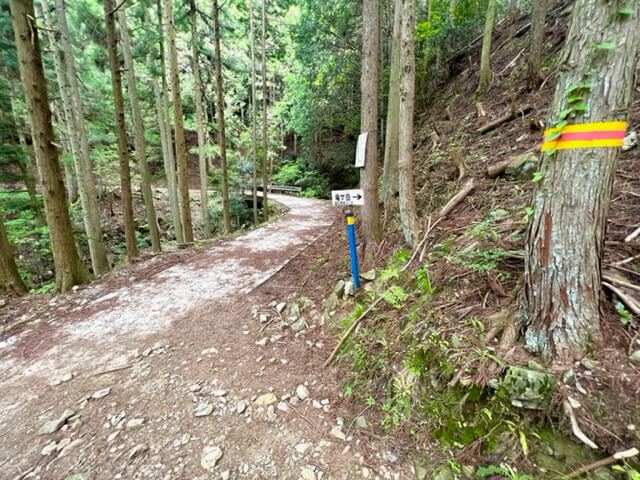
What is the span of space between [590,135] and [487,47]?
7.61 meters

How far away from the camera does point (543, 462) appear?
1439 mm

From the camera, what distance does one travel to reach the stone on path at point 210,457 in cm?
188

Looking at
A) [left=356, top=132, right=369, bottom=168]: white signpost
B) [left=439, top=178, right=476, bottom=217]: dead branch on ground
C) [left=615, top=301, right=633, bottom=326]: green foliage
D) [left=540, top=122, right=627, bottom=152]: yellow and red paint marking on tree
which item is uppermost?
[left=356, top=132, right=369, bottom=168]: white signpost

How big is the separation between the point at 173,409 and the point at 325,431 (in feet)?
4.25

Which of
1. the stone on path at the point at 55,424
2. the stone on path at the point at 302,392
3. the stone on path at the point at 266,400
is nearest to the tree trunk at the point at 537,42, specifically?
the stone on path at the point at 302,392

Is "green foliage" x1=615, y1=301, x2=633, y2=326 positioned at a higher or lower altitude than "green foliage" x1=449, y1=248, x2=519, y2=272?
lower

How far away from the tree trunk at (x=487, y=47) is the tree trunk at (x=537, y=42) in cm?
107

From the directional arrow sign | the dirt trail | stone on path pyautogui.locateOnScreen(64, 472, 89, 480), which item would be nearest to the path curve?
the dirt trail

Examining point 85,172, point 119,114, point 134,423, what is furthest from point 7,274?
point 134,423

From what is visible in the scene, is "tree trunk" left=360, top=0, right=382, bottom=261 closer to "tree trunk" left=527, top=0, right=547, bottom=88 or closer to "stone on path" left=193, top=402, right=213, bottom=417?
"stone on path" left=193, top=402, right=213, bottom=417

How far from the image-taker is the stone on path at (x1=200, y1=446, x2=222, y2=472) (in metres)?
1.88

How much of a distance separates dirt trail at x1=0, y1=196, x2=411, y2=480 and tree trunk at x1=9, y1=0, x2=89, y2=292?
2.49 ft

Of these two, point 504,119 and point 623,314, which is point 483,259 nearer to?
point 623,314

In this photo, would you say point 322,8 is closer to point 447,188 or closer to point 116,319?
point 447,188
